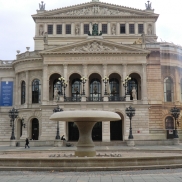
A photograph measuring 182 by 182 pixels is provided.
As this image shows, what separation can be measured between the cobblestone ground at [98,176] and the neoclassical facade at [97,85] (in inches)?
1323

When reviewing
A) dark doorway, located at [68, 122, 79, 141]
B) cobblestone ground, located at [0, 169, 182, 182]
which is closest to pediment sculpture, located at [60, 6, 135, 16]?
dark doorway, located at [68, 122, 79, 141]

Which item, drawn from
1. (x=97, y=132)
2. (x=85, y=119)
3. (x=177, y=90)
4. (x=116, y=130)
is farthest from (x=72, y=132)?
(x=85, y=119)

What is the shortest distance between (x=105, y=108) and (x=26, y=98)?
640 inches

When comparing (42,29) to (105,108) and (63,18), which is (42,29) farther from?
(105,108)

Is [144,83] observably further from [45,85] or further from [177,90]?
[45,85]

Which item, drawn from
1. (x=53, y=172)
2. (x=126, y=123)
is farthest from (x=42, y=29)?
(x=53, y=172)

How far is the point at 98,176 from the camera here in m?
14.3

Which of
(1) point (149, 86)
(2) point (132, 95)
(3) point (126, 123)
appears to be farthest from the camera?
(1) point (149, 86)

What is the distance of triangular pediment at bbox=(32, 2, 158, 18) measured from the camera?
6919 centimetres

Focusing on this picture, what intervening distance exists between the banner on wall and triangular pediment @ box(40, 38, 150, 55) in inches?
469

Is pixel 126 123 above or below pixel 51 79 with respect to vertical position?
below

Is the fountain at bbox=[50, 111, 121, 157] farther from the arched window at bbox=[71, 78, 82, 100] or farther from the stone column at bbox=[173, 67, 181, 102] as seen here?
the stone column at bbox=[173, 67, 181, 102]

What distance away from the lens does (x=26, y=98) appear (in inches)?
2303

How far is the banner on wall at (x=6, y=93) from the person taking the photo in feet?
200
